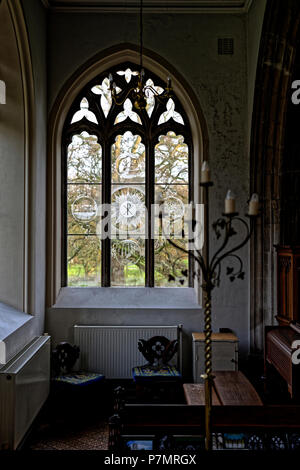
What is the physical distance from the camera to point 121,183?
5.79 meters

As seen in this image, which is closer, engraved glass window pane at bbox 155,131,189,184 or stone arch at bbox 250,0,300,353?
stone arch at bbox 250,0,300,353

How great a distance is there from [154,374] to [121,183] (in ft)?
8.17

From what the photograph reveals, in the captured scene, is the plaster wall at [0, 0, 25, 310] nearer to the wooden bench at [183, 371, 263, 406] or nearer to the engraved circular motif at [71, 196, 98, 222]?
the engraved circular motif at [71, 196, 98, 222]

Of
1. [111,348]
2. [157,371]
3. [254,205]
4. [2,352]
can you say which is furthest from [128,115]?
[254,205]

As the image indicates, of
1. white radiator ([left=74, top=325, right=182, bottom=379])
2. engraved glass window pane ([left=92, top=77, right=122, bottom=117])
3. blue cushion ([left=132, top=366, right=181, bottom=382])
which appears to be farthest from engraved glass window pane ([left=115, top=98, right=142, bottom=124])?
blue cushion ([left=132, top=366, right=181, bottom=382])

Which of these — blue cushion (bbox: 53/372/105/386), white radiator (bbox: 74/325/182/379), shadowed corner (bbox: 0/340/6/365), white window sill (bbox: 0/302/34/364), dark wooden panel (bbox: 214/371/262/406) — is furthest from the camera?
white radiator (bbox: 74/325/182/379)

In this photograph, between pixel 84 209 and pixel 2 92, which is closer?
pixel 2 92

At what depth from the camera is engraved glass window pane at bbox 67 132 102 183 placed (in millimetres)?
5773

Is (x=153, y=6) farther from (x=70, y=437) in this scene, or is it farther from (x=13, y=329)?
(x=70, y=437)

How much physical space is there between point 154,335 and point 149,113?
9.48 ft

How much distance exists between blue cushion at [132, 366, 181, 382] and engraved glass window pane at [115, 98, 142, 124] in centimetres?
315

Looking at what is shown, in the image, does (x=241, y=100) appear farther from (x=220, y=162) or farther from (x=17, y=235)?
(x=17, y=235)

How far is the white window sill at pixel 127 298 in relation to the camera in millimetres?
5508

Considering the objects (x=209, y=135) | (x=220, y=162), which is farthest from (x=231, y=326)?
(x=209, y=135)
